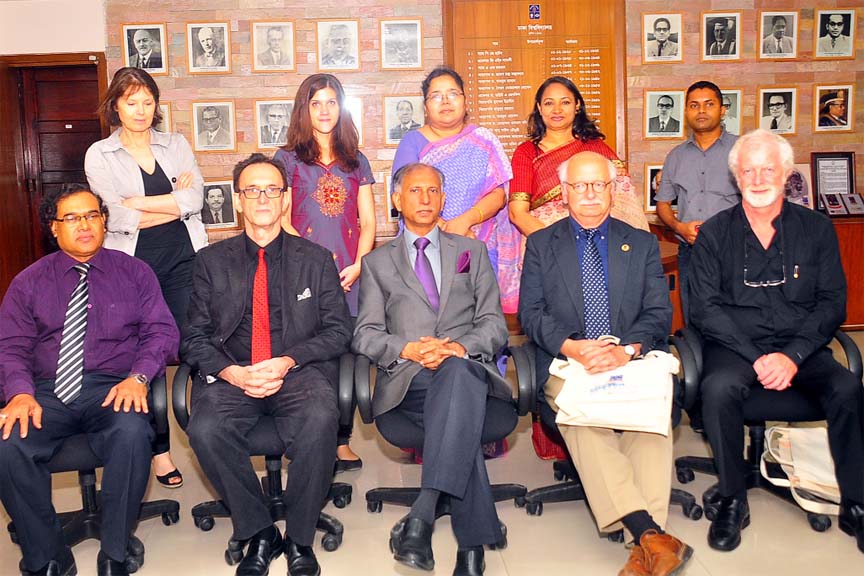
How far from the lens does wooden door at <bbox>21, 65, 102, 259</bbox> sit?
300 inches

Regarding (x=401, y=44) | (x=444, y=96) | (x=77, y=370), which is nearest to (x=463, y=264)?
(x=444, y=96)

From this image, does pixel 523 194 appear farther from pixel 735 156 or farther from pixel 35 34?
pixel 35 34

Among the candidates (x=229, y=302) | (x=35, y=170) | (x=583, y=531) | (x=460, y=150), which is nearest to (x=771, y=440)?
(x=583, y=531)

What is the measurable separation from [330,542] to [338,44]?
Result: 13.7ft

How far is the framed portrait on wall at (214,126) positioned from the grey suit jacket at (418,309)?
325 cm

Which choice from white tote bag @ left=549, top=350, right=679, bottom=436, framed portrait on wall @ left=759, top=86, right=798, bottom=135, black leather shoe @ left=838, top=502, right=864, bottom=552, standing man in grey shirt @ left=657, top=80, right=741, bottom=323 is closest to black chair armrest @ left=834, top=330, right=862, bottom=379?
black leather shoe @ left=838, top=502, right=864, bottom=552

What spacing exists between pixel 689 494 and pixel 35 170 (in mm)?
6782

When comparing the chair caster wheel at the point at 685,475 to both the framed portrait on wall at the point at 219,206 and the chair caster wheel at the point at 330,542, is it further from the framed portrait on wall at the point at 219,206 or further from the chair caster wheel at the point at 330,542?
the framed portrait on wall at the point at 219,206

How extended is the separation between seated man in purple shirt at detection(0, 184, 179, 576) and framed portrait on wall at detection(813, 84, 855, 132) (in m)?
5.38

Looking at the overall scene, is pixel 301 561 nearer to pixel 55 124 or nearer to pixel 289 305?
pixel 289 305

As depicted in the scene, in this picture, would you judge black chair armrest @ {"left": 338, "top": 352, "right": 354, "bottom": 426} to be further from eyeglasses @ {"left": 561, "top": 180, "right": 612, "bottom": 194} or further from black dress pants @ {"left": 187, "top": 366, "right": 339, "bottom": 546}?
eyeglasses @ {"left": 561, "top": 180, "right": 612, "bottom": 194}

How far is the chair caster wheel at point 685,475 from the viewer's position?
373 cm

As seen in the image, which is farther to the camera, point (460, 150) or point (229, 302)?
point (460, 150)

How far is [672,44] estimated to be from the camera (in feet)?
20.8
